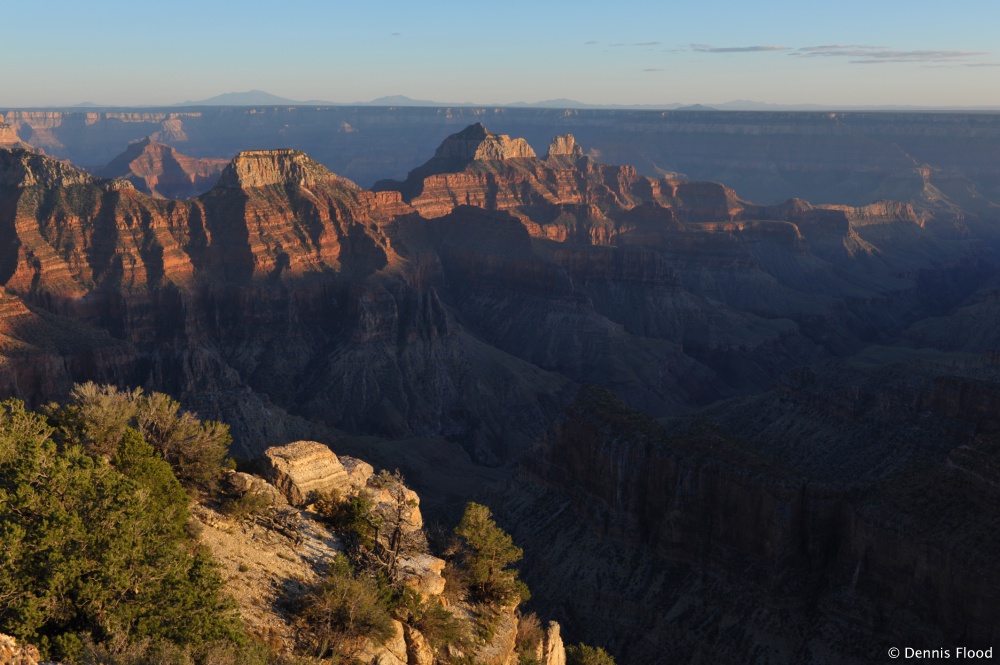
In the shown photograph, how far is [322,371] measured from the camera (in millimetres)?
119688

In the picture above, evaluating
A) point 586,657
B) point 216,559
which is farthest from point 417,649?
point 586,657

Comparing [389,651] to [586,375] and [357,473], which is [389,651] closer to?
[357,473]

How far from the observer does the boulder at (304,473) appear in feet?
128

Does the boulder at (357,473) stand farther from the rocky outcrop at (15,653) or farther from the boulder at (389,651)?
the rocky outcrop at (15,653)

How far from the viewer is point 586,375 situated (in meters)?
135

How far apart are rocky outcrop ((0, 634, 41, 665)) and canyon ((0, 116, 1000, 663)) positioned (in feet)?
124

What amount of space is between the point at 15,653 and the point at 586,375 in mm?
115492

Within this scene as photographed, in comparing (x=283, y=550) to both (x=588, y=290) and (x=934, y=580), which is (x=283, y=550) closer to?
(x=934, y=580)

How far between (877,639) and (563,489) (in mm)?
25334

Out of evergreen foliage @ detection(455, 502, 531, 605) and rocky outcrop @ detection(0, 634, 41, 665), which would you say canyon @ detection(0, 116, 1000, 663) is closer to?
evergreen foliage @ detection(455, 502, 531, 605)

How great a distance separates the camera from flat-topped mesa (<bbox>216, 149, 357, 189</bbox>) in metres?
132

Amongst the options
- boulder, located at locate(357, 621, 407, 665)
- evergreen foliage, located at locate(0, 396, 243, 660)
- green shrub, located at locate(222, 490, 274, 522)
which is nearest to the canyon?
boulder, located at locate(357, 621, 407, 665)

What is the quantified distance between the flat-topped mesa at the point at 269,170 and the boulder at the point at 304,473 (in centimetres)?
9683

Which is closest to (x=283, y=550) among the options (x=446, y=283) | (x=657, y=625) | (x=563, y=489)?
(x=657, y=625)
